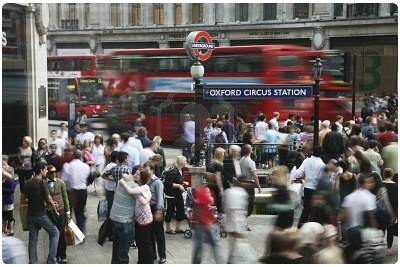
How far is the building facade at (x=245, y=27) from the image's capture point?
29.2m

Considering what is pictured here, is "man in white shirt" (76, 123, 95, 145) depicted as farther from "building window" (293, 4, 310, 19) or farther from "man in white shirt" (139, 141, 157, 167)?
"building window" (293, 4, 310, 19)

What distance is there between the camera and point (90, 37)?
36.9 metres

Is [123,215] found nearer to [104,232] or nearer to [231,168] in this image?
[104,232]

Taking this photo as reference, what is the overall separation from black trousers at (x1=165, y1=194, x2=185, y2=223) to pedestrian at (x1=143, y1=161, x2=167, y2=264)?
1245 mm

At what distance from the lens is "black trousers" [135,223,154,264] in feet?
26.4

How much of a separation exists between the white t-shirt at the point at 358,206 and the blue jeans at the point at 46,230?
12.5ft

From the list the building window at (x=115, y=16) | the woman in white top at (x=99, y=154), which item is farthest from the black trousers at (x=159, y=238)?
the building window at (x=115, y=16)

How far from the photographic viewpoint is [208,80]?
22.3 m

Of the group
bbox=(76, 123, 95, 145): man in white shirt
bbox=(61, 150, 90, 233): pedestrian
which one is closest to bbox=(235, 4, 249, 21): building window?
bbox=(76, 123, 95, 145): man in white shirt

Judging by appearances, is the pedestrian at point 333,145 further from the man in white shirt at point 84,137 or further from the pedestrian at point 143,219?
the pedestrian at point 143,219

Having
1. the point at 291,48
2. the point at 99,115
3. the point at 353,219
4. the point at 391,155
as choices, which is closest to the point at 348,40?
the point at 291,48

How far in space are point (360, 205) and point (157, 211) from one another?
265cm

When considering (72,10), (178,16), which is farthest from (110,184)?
(72,10)

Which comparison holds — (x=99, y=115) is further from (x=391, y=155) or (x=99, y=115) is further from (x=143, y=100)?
(x=391, y=155)
